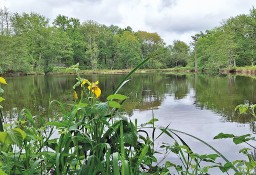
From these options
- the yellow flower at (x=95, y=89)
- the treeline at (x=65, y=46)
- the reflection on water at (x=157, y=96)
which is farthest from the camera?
the treeline at (x=65, y=46)

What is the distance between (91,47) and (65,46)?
5.95 meters

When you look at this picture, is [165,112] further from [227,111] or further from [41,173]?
[41,173]

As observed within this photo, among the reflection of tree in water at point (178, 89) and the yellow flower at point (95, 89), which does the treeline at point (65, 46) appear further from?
the yellow flower at point (95, 89)

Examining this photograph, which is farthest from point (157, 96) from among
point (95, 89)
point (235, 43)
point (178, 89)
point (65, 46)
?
point (65, 46)

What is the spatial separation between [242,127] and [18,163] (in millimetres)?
5921

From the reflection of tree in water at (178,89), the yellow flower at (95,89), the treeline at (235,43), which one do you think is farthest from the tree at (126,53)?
the yellow flower at (95,89)

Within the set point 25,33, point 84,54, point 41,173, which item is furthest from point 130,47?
point 41,173

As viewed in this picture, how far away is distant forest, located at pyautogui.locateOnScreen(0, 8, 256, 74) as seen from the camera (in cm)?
4409

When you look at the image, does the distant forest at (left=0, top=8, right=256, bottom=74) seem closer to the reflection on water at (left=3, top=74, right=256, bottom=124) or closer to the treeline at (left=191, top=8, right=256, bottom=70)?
the treeline at (left=191, top=8, right=256, bottom=70)

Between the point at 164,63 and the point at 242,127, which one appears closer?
the point at 242,127

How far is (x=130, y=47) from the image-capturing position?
206 feet

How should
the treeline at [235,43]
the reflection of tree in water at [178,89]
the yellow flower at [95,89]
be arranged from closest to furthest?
the yellow flower at [95,89], the reflection of tree in water at [178,89], the treeline at [235,43]

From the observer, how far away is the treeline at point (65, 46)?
42594 mm

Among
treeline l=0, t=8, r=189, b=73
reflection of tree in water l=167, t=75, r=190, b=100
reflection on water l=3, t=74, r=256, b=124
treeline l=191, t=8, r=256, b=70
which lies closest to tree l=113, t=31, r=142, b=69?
treeline l=0, t=8, r=189, b=73
